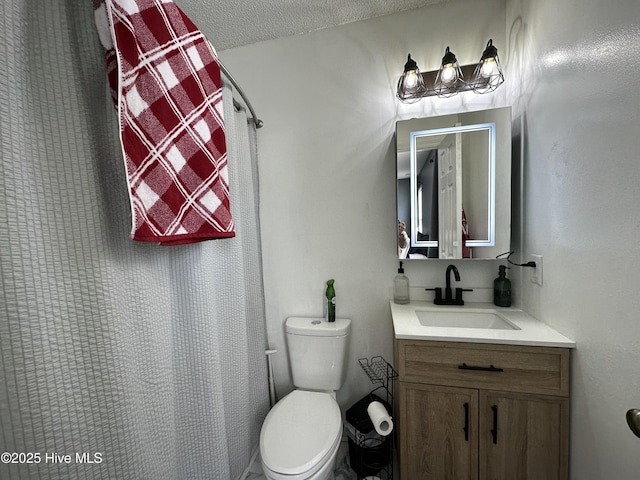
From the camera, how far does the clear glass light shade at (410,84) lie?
1305mm

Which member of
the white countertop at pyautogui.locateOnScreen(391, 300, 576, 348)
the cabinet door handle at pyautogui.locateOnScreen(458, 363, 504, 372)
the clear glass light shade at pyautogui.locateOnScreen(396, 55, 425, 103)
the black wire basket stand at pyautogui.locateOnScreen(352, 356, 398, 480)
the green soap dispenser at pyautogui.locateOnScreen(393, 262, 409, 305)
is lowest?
the black wire basket stand at pyautogui.locateOnScreen(352, 356, 398, 480)

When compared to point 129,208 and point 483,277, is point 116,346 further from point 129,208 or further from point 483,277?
point 483,277

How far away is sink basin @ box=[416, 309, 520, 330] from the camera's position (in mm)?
1254

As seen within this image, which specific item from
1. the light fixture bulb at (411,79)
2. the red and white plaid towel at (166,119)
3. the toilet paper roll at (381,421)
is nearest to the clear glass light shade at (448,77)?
the light fixture bulb at (411,79)

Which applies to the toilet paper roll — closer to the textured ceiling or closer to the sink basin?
the sink basin

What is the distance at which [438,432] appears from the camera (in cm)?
101

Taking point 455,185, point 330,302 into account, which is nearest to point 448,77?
point 455,185


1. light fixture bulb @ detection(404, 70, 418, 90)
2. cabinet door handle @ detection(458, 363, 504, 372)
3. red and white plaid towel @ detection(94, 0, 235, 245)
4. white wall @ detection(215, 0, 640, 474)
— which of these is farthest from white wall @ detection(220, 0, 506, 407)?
red and white plaid towel @ detection(94, 0, 235, 245)

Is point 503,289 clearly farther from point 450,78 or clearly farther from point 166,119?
point 166,119

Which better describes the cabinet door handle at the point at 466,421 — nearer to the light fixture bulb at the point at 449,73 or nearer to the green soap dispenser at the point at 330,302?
the green soap dispenser at the point at 330,302

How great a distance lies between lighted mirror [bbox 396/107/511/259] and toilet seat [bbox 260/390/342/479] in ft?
2.90

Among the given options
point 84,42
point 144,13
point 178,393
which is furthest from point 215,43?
point 178,393

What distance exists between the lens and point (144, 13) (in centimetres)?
→ 70

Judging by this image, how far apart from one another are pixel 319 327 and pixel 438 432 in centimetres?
68
